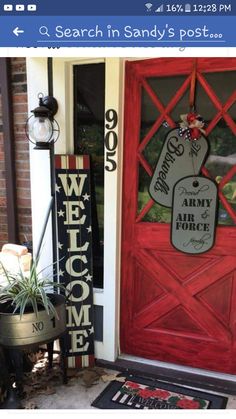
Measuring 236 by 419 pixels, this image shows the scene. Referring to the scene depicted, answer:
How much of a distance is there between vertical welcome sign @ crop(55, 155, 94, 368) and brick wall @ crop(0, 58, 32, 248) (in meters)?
0.49

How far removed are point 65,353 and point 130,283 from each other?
0.73 meters

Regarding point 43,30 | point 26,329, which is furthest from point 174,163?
point 26,329

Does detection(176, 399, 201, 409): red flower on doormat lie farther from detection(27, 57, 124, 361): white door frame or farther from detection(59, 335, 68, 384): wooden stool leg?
detection(59, 335, 68, 384): wooden stool leg

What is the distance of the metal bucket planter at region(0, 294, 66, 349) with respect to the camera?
2.37 meters

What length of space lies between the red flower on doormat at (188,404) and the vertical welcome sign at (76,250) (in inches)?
30.7

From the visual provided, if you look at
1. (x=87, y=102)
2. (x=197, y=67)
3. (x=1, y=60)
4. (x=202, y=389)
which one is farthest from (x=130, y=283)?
(x=1, y=60)

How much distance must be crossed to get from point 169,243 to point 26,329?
1.20m

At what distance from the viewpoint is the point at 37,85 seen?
2770 mm

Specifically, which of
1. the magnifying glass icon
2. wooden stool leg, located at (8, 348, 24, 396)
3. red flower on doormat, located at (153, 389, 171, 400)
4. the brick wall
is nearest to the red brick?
the brick wall

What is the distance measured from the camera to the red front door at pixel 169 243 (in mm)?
2547

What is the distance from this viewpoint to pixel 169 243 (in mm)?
2742

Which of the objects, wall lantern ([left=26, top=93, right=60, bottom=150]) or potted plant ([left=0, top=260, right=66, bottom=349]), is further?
wall lantern ([left=26, top=93, right=60, bottom=150])

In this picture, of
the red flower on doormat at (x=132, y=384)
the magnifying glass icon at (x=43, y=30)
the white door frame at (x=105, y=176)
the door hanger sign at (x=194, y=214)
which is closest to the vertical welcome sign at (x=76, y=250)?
the white door frame at (x=105, y=176)

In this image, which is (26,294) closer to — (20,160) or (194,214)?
(20,160)
